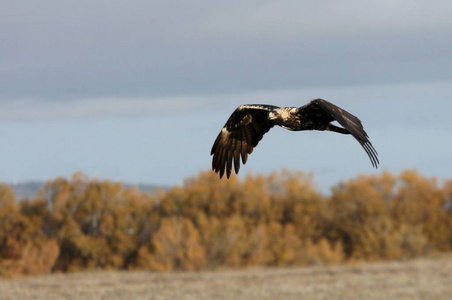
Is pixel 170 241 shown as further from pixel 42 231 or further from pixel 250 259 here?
pixel 42 231

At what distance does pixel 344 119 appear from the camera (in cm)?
736

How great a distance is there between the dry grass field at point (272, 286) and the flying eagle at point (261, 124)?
58.1 feet

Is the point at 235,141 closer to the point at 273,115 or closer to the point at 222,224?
the point at 273,115

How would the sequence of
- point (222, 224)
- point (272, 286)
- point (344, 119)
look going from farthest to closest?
point (222, 224) < point (272, 286) < point (344, 119)

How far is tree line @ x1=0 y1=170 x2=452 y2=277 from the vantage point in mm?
48688

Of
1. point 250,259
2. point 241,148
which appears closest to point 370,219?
point 250,259

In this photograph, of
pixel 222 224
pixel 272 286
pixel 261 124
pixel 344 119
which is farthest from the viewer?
pixel 222 224

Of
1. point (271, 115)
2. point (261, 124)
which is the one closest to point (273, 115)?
point (271, 115)

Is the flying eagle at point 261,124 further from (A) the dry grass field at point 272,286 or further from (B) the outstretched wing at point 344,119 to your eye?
(A) the dry grass field at point 272,286

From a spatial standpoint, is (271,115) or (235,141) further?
(235,141)

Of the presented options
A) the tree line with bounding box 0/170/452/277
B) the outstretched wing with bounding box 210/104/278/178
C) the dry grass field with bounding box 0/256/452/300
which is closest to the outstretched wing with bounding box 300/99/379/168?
the outstretched wing with bounding box 210/104/278/178

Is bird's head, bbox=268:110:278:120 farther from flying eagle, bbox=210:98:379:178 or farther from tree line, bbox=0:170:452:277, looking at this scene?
tree line, bbox=0:170:452:277

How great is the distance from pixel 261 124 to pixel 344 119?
278 cm

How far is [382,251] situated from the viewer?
160 ft
